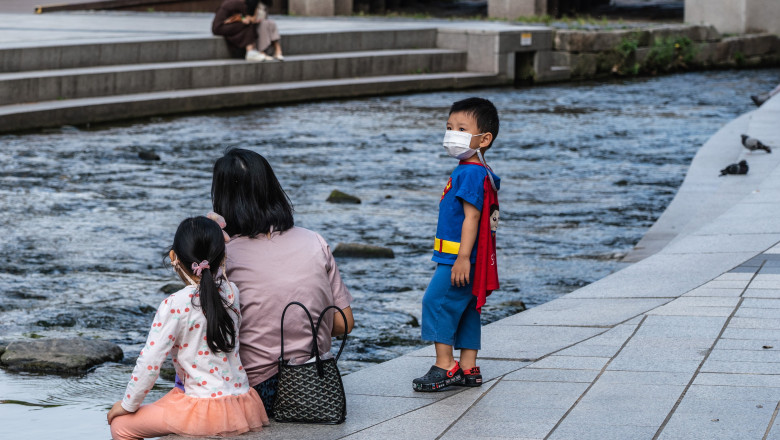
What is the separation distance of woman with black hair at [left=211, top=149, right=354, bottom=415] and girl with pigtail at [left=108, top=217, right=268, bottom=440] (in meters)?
0.17

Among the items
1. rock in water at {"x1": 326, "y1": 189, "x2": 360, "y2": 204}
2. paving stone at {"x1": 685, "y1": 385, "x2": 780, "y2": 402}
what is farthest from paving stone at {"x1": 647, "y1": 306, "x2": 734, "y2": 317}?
rock in water at {"x1": 326, "y1": 189, "x2": 360, "y2": 204}

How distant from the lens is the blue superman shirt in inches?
170

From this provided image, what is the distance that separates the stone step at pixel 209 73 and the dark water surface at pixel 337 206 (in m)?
1.17

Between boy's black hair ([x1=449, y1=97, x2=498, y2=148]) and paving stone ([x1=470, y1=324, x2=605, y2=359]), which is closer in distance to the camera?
boy's black hair ([x1=449, y1=97, x2=498, y2=148])

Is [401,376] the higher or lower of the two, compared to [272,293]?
lower

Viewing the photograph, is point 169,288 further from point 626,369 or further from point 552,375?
point 626,369

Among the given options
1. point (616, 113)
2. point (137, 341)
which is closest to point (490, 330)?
point (137, 341)

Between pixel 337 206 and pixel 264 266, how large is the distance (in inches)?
229

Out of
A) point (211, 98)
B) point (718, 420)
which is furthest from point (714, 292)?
point (211, 98)

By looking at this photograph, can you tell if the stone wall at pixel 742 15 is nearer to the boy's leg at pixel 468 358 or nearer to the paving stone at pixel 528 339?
the paving stone at pixel 528 339

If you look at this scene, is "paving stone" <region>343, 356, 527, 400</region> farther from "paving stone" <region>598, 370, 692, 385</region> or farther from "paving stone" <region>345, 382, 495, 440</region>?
"paving stone" <region>598, 370, 692, 385</region>

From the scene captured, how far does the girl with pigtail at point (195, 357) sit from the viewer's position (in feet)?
12.6

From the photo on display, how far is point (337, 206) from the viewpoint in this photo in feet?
32.8

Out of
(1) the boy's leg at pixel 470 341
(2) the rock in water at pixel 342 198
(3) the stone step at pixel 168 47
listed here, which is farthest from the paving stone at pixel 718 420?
(3) the stone step at pixel 168 47
